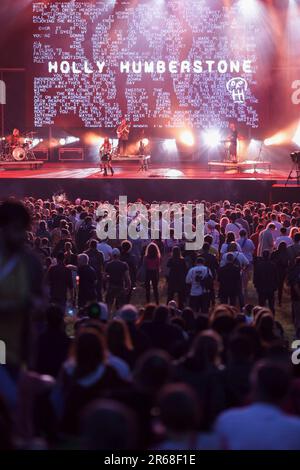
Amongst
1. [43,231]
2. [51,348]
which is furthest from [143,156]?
[51,348]

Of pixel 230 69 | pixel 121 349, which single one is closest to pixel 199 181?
pixel 230 69

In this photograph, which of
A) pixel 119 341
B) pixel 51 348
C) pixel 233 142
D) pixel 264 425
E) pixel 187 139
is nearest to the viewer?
pixel 264 425

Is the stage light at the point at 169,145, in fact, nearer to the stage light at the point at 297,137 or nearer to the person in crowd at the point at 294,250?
the stage light at the point at 297,137

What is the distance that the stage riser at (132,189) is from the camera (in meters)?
21.5

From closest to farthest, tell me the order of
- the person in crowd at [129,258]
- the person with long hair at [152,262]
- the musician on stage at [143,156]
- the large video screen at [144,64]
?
1. the person in crowd at [129,258]
2. the person with long hair at [152,262]
3. the large video screen at [144,64]
4. the musician on stage at [143,156]

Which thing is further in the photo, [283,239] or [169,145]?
[169,145]

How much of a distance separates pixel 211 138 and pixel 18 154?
6.63m

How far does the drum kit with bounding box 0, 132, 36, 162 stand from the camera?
26.5 meters

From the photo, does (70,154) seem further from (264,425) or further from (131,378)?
(264,425)

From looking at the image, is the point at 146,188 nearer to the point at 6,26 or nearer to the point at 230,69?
the point at 230,69

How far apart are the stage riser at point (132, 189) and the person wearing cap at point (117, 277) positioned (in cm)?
1026

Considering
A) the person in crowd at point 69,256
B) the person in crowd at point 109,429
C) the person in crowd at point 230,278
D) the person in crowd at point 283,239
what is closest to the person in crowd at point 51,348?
the person in crowd at point 109,429

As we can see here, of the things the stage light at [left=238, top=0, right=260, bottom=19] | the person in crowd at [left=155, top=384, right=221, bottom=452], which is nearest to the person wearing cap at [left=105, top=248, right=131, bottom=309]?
the person in crowd at [left=155, top=384, right=221, bottom=452]

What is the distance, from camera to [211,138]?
2827cm
